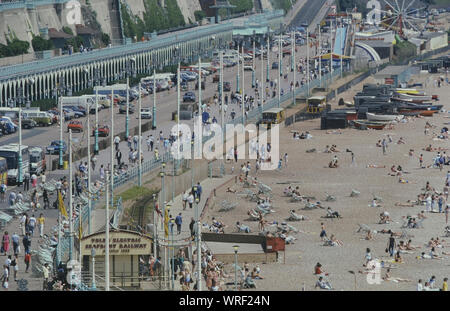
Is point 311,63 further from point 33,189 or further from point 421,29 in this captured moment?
point 33,189

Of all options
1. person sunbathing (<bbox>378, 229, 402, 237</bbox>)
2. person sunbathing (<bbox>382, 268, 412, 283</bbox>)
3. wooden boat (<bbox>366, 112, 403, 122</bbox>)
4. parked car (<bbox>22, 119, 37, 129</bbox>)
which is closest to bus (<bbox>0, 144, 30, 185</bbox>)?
person sunbathing (<bbox>378, 229, 402, 237</bbox>)

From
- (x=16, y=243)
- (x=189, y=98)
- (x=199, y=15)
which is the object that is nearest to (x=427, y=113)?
(x=189, y=98)

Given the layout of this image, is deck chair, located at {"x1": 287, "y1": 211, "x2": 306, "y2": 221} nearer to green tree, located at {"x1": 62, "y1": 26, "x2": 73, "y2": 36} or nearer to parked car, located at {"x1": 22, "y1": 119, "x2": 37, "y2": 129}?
parked car, located at {"x1": 22, "y1": 119, "x2": 37, "y2": 129}

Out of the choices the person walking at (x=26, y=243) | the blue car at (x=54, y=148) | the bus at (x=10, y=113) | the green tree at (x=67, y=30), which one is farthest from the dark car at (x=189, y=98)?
the person walking at (x=26, y=243)

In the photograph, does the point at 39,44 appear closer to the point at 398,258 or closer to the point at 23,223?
the point at 23,223

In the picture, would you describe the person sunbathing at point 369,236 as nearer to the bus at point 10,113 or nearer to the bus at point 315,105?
the bus at point 10,113
